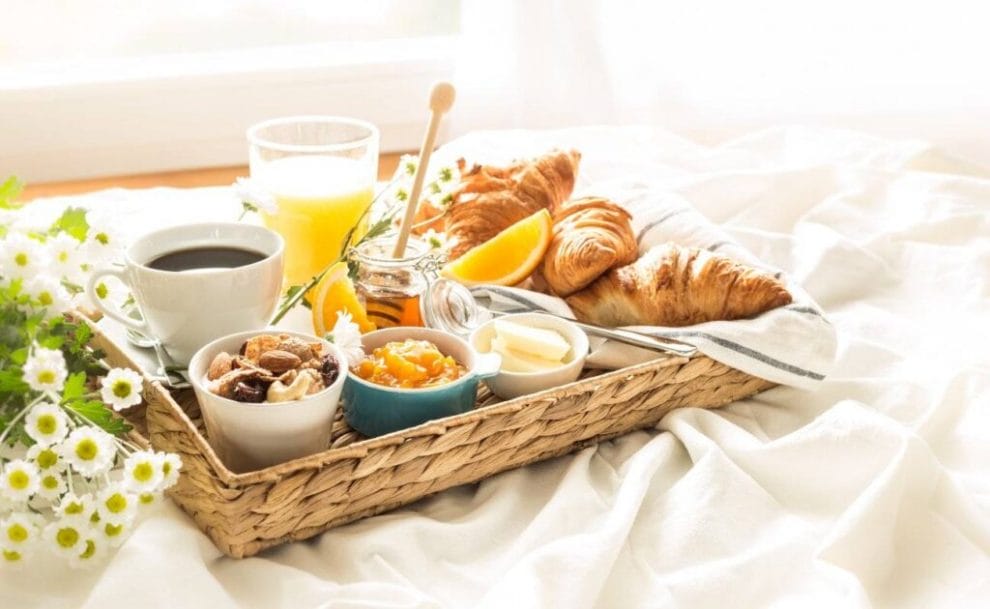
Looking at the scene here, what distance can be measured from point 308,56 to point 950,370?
154 cm

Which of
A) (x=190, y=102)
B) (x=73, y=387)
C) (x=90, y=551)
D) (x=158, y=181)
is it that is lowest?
(x=158, y=181)

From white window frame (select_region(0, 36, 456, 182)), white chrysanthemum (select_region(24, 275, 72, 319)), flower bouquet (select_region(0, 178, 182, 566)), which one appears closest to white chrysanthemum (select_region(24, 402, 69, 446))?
flower bouquet (select_region(0, 178, 182, 566))

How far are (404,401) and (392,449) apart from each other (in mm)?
64

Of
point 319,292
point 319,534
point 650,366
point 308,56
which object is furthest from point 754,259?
point 308,56

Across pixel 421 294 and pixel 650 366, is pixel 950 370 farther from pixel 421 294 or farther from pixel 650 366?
pixel 421 294

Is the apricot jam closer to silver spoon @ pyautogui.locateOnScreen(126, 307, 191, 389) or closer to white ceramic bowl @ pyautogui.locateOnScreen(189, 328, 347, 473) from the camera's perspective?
white ceramic bowl @ pyautogui.locateOnScreen(189, 328, 347, 473)

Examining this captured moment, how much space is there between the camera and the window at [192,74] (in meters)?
2.18

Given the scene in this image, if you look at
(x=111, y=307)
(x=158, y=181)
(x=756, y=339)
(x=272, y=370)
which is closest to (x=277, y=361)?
(x=272, y=370)

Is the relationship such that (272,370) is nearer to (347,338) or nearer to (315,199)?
(347,338)

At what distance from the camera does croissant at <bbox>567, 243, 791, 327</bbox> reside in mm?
1179

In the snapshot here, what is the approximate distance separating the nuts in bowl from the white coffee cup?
5 centimetres

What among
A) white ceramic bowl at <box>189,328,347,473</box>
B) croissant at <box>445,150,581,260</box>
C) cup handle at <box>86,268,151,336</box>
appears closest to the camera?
white ceramic bowl at <box>189,328,347,473</box>

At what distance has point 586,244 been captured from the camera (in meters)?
1.21

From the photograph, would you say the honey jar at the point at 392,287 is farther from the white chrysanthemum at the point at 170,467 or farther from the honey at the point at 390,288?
the white chrysanthemum at the point at 170,467
